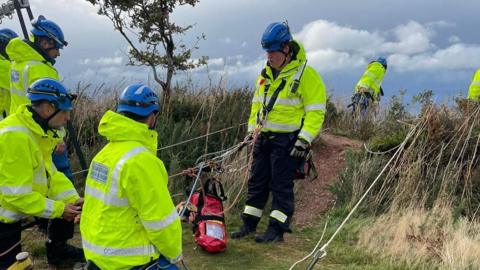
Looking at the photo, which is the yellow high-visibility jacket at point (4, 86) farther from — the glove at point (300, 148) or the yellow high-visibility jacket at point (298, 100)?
the glove at point (300, 148)

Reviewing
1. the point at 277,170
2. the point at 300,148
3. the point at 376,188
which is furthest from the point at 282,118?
the point at 376,188

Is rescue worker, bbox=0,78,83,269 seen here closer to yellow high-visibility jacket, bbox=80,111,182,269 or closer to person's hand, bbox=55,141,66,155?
yellow high-visibility jacket, bbox=80,111,182,269

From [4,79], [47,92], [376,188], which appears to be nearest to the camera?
[47,92]

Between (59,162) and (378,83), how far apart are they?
7846 millimetres

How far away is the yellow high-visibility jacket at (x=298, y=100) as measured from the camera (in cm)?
529

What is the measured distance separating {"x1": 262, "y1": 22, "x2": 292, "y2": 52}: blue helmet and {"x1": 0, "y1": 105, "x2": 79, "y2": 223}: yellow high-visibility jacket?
2.22 metres

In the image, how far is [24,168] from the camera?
372 cm

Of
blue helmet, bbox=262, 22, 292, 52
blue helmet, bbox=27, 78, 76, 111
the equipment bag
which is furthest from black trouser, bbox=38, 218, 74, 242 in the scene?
blue helmet, bbox=262, 22, 292, 52

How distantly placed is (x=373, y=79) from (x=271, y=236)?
21.7 ft

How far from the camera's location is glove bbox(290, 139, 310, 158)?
5.21 m

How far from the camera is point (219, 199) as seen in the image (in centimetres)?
539

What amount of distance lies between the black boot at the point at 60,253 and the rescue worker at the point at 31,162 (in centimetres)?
65

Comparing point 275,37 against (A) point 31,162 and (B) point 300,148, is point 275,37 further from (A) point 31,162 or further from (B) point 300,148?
(A) point 31,162

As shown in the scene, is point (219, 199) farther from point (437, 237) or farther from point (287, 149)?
point (437, 237)
